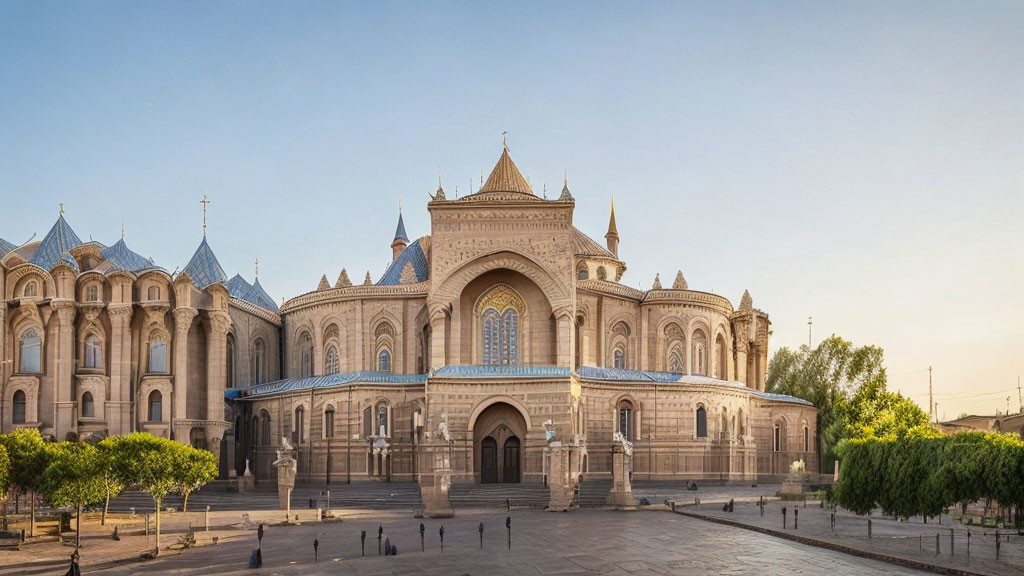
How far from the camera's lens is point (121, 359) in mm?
51031

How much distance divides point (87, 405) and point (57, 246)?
10217 millimetres

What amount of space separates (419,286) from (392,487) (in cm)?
1316

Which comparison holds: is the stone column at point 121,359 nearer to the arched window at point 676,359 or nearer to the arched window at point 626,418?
the arched window at point 626,418

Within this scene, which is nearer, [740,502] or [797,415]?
[740,502]

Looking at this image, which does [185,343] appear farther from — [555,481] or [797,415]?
[797,415]

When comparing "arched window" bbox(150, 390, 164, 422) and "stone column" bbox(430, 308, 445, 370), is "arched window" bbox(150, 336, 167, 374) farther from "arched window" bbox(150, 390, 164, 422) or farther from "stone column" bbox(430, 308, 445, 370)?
"stone column" bbox(430, 308, 445, 370)

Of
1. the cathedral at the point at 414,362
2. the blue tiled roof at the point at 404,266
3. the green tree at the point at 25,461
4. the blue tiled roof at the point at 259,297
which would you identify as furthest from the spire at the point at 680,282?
the green tree at the point at 25,461

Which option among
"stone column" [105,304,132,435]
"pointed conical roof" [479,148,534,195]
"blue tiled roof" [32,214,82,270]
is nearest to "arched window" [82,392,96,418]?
"stone column" [105,304,132,435]

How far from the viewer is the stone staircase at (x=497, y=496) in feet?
138

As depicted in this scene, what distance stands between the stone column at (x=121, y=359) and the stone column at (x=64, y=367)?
1947 mm

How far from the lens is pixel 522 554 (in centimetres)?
2577

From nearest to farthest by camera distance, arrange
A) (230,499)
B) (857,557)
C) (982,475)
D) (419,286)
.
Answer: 1. (857,557)
2. (982,475)
3. (230,499)
4. (419,286)

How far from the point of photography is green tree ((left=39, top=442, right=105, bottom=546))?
28984 millimetres

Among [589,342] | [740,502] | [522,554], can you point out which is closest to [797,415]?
[589,342]
